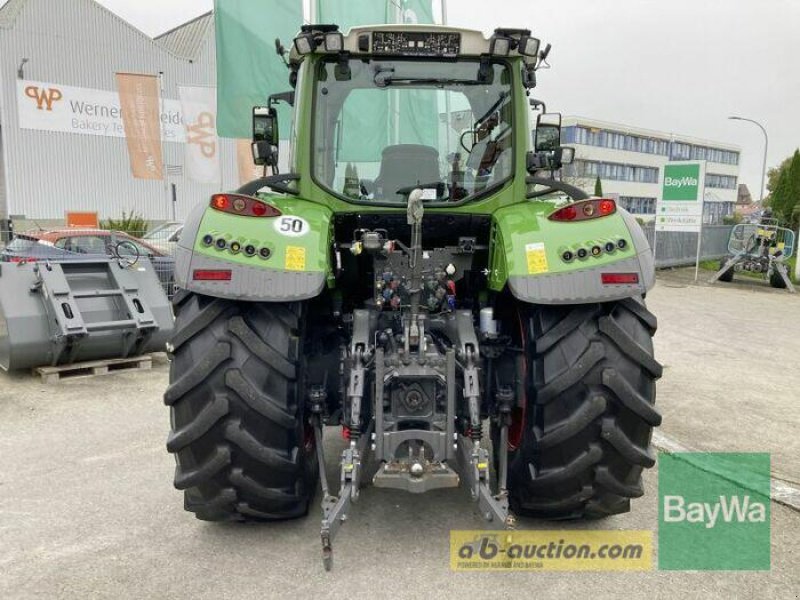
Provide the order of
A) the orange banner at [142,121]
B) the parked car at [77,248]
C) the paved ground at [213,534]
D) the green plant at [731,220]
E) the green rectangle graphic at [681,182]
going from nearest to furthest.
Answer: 1. the paved ground at [213,534]
2. the parked car at [77,248]
3. the green rectangle graphic at [681,182]
4. the orange banner at [142,121]
5. the green plant at [731,220]

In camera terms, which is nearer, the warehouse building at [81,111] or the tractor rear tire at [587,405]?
the tractor rear tire at [587,405]

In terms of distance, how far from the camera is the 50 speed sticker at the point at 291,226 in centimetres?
311

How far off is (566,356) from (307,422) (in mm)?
1333

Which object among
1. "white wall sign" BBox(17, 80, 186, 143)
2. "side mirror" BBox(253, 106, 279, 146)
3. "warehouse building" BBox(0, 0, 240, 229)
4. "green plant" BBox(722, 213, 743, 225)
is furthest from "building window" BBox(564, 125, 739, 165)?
"side mirror" BBox(253, 106, 279, 146)

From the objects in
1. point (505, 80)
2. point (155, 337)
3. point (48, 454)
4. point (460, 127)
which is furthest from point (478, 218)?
point (155, 337)

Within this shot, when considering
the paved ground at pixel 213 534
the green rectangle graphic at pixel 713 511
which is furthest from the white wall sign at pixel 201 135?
the green rectangle graphic at pixel 713 511

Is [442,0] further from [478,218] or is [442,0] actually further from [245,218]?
[245,218]

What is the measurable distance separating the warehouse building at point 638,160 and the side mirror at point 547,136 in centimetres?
5015

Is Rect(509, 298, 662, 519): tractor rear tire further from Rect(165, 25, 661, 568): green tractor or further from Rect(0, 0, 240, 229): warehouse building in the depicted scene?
Rect(0, 0, 240, 229): warehouse building

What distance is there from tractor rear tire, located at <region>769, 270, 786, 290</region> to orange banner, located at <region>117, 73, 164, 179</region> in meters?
16.8

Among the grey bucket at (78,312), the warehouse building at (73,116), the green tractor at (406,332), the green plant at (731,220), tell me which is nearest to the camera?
the green tractor at (406,332)

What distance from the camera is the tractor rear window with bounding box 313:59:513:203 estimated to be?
3.70 meters

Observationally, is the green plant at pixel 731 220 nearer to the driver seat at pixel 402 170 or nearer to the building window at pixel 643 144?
the building window at pixel 643 144

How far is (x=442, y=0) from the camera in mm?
10406
